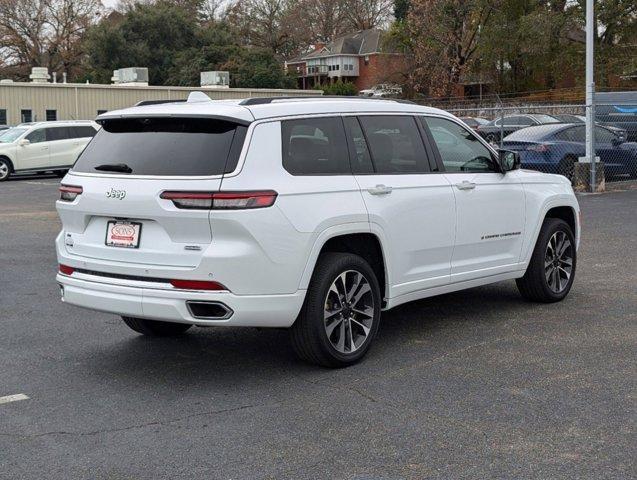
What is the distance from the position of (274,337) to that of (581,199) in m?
12.6

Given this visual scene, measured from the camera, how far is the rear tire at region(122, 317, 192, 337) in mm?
7078

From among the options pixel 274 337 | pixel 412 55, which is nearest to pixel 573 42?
pixel 412 55

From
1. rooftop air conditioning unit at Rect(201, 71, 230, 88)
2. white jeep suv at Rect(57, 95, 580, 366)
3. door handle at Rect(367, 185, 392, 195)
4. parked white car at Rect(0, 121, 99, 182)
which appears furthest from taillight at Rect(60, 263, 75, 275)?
rooftop air conditioning unit at Rect(201, 71, 230, 88)

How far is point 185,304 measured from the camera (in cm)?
561

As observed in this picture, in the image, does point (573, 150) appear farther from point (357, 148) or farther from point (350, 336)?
point (350, 336)

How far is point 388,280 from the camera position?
21.5 feet

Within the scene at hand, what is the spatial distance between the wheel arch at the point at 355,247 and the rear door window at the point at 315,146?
419 millimetres

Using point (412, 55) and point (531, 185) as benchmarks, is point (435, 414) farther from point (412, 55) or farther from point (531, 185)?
point (412, 55)

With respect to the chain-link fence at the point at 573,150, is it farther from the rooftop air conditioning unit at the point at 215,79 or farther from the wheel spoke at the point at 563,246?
the rooftop air conditioning unit at the point at 215,79

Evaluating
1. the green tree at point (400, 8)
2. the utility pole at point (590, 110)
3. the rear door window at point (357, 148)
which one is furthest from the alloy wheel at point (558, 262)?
the green tree at point (400, 8)

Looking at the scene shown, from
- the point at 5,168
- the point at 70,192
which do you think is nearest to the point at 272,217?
the point at 70,192

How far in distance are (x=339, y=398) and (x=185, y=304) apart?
43.3 inches

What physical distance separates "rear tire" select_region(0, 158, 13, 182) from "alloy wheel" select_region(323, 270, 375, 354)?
2433 cm

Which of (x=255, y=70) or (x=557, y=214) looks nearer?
(x=557, y=214)
